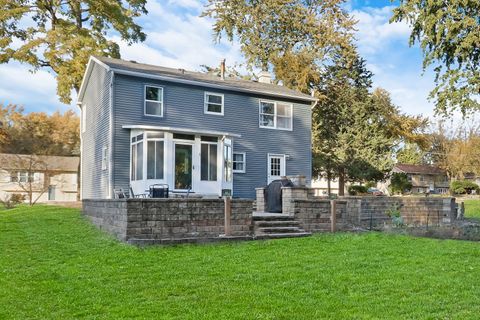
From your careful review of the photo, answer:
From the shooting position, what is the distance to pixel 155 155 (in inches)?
659

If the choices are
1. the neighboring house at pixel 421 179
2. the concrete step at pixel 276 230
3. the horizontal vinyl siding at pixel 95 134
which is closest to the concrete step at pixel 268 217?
the concrete step at pixel 276 230

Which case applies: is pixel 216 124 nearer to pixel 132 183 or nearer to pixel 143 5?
pixel 132 183

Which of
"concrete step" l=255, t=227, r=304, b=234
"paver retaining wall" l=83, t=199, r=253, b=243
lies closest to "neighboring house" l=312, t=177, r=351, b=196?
"concrete step" l=255, t=227, r=304, b=234

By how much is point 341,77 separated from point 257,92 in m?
13.9

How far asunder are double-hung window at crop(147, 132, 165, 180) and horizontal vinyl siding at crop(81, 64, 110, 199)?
8.03 feet

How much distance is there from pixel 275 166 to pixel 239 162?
214cm

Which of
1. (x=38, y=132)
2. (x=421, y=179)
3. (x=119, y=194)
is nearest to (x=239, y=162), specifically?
(x=119, y=194)

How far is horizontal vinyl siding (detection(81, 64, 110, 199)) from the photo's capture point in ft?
61.3

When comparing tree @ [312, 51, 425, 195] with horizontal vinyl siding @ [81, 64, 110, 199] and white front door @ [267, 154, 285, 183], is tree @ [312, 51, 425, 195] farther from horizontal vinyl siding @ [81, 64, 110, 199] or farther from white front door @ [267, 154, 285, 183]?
horizontal vinyl siding @ [81, 64, 110, 199]

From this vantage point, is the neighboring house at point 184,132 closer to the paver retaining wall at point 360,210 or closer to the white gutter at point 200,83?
the white gutter at point 200,83

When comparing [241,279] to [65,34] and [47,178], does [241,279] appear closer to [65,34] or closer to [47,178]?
[65,34]

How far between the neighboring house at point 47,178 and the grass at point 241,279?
1183 inches

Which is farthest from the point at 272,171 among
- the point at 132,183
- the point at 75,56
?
the point at 75,56

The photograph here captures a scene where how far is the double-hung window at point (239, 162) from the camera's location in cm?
1998
